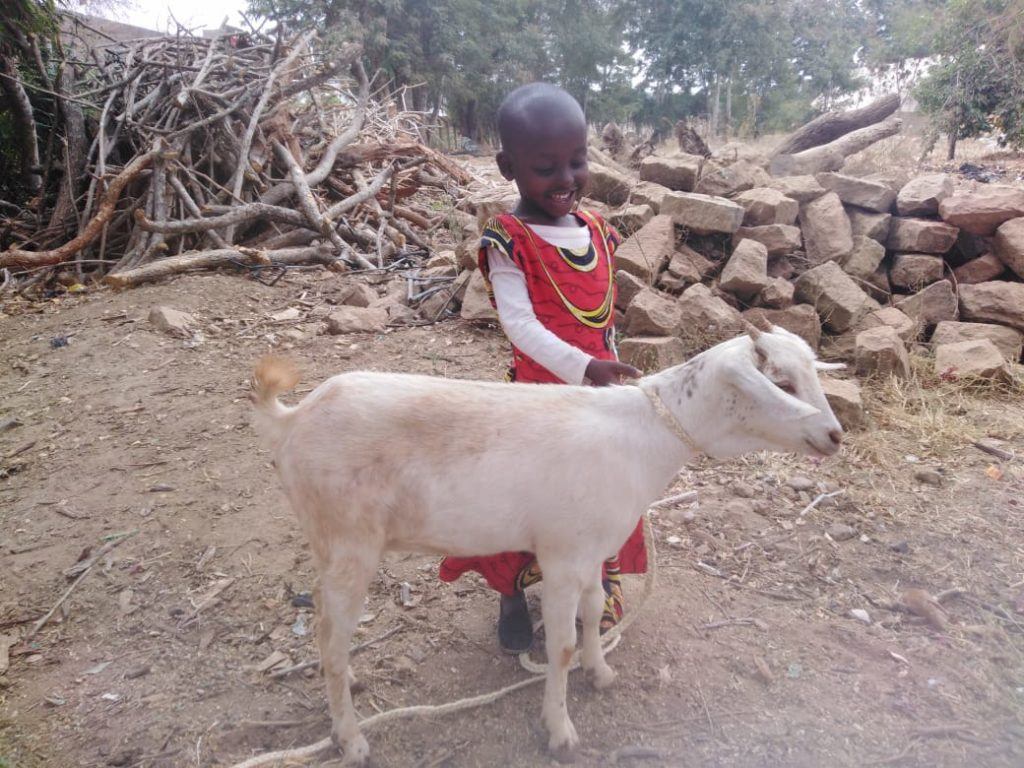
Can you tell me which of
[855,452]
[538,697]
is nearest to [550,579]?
[538,697]

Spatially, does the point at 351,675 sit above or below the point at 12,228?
below

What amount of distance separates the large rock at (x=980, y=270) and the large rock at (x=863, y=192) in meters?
0.90

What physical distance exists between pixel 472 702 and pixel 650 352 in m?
2.86

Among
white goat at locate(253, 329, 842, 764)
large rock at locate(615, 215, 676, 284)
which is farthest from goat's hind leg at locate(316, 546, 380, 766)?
large rock at locate(615, 215, 676, 284)

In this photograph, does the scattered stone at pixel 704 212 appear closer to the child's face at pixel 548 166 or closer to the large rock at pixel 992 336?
the large rock at pixel 992 336

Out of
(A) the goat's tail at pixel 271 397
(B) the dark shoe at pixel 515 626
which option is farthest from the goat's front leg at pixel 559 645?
(A) the goat's tail at pixel 271 397

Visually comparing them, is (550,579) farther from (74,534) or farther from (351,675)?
(74,534)

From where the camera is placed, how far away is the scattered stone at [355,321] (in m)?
5.44

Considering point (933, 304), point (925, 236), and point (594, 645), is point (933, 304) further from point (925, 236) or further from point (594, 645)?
point (594, 645)

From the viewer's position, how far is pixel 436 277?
6.36 meters

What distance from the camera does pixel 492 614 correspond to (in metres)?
2.77

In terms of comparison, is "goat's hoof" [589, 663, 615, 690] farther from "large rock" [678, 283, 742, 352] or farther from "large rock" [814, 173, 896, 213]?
"large rock" [814, 173, 896, 213]

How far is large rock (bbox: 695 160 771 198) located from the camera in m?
6.16

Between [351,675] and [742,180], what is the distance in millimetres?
5685
